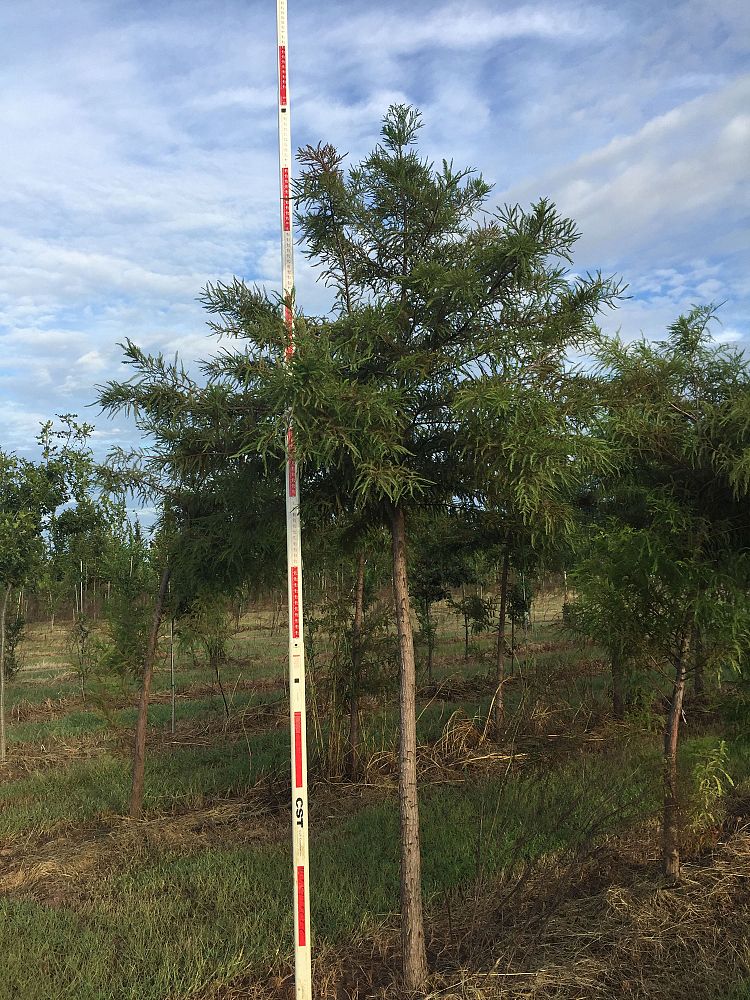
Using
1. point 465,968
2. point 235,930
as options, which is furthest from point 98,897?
point 465,968

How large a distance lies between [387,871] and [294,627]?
9.83 ft

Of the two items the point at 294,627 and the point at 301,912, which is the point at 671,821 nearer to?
the point at 301,912

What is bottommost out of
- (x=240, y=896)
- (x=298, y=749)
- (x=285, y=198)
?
(x=240, y=896)

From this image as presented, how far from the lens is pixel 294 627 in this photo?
4258mm

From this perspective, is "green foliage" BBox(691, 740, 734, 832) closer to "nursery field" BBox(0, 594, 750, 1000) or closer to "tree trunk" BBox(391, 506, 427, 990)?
"nursery field" BBox(0, 594, 750, 1000)

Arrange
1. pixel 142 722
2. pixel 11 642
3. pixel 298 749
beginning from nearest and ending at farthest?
pixel 298 749
pixel 142 722
pixel 11 642

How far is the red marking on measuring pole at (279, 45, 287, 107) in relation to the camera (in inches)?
181

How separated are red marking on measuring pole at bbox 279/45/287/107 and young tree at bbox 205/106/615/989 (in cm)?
56

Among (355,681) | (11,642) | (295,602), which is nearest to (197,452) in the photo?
(295,602)

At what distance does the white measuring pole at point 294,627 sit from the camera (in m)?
3.97

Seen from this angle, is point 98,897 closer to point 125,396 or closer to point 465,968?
point 465,968

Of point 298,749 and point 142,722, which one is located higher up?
point 298,749

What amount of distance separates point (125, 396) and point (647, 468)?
161 inches

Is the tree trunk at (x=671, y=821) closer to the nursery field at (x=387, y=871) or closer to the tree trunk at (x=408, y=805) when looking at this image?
the nursery field at (x=387, y=871)
